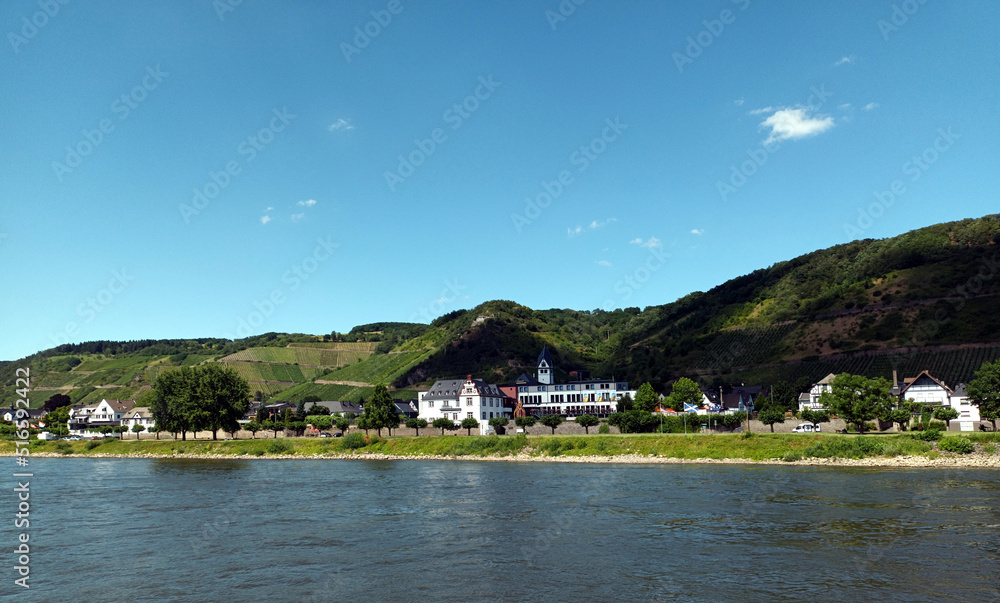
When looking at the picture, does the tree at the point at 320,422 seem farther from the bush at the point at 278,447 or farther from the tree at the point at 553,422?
the tree at the point at 553,422

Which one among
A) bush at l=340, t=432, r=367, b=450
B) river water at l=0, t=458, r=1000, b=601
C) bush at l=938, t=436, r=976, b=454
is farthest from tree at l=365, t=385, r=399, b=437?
bush at l=938, t=436, r=976, b=454

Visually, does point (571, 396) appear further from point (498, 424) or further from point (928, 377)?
point (928, 377)

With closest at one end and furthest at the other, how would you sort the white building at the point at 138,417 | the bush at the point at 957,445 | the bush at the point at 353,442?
the bush at the point at 957,445 < the bush at the point at 353,442 < the white building at the point at 138,417

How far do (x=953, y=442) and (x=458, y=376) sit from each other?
419 feet

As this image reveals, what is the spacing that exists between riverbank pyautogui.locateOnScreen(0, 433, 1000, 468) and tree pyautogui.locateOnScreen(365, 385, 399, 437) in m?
5.16

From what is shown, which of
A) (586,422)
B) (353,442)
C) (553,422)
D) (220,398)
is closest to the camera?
(353,442)

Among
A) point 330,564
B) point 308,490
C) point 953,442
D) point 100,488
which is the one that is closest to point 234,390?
point 100,488

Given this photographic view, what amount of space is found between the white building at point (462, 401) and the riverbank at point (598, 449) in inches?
856

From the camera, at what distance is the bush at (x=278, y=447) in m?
82.2

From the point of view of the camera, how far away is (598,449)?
68500 mm

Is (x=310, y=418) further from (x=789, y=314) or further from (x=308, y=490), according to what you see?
(x=789, y=314)

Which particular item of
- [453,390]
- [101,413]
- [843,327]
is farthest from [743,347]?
[101,413]

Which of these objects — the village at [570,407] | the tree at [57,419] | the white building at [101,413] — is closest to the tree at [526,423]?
the village at [570,407]

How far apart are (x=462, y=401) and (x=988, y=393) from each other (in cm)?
6792
